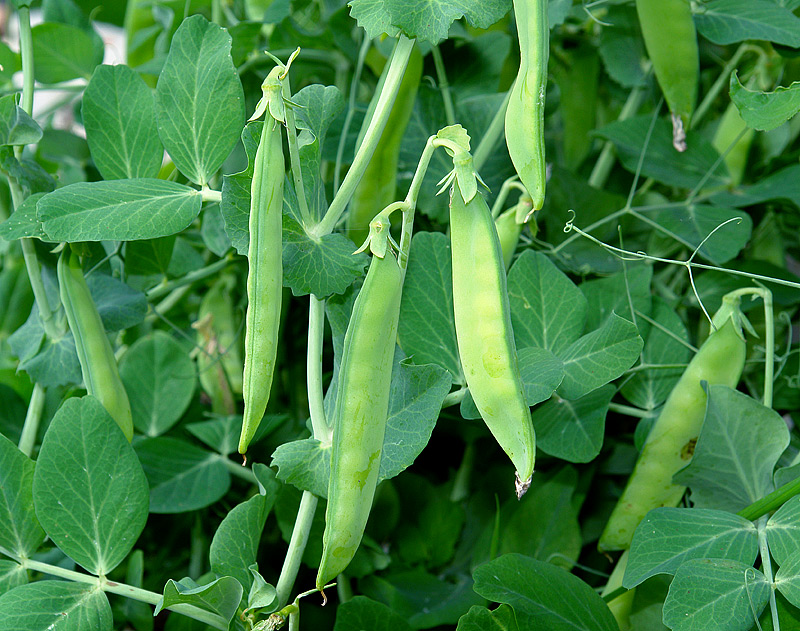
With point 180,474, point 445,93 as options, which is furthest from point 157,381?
point 445,93

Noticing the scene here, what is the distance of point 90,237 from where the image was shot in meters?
0.34

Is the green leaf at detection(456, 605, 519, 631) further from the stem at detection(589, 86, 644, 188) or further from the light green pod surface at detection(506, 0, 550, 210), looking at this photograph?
the stem at detection(589, 86, 644, 188)

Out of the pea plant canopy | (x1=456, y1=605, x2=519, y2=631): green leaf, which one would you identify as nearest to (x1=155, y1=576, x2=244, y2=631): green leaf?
the pea plant canopy

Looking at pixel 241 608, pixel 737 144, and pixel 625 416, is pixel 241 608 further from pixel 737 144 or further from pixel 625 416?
pixel 737 144

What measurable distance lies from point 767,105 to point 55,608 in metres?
0.45

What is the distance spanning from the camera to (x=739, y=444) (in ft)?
1.21

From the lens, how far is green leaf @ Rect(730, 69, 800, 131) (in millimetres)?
357

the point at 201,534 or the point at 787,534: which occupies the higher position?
the point at 787,534

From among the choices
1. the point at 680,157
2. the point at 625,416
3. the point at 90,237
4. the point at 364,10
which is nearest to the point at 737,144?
the point at 680,157

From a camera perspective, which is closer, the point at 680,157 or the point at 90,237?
the point at 90,237

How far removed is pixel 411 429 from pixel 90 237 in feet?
0.61

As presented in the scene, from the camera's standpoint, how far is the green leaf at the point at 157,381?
508 mm

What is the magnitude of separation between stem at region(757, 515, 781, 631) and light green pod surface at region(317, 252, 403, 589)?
0.20 m

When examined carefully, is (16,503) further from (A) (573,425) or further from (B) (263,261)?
(A) (573,425)
